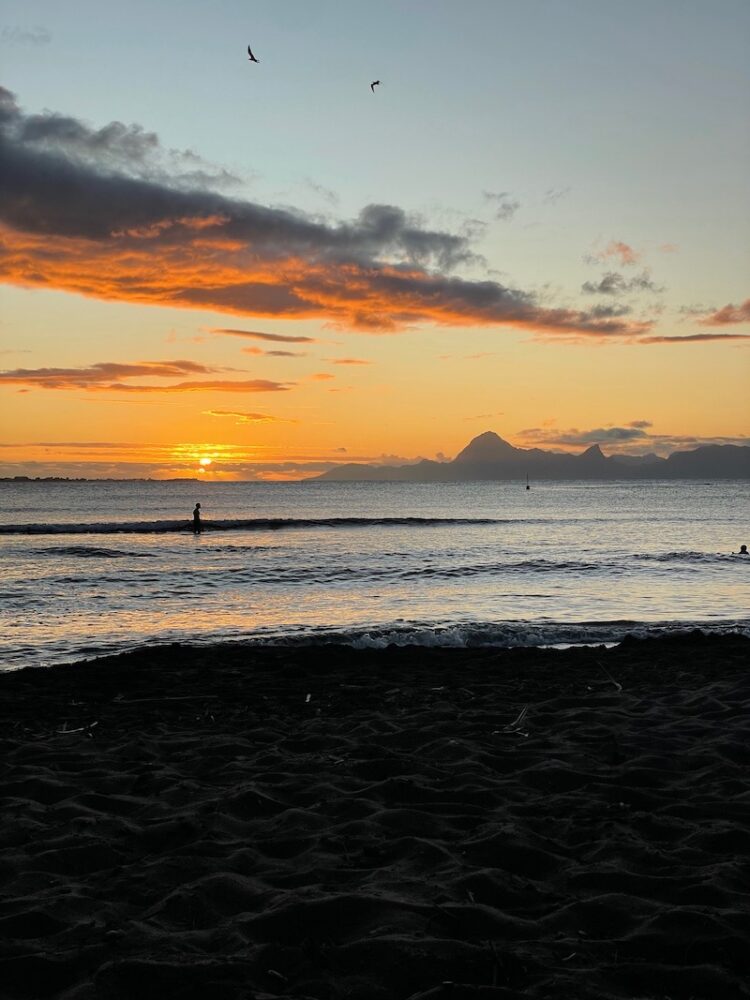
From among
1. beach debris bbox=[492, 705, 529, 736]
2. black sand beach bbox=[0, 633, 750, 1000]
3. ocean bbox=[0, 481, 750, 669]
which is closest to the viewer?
black sand beach bbox=[0, 633, 750, 1000]

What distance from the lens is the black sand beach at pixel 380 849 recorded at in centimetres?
369

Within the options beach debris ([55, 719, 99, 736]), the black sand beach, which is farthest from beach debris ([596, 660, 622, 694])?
beach debris ([55, 719, 99, 736])

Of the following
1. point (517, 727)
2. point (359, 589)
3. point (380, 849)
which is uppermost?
point (380, 849)

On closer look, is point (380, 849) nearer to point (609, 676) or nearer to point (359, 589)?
point (609, 676)

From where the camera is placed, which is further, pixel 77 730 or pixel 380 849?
pixel 77 730

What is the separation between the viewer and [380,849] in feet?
16.5

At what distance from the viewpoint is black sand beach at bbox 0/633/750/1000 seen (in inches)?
145

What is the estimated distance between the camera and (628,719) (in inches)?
325

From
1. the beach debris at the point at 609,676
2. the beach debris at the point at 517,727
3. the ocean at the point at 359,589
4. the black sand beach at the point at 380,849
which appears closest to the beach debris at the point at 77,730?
the black sand beach at the point at 380,849

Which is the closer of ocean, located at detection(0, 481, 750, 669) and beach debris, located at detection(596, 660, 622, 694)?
beach debris, located at detection(596, 660, 622, 694)

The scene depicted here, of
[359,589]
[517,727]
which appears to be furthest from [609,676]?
[359,589]

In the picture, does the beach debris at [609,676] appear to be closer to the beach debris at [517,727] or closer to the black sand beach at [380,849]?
the black sand beach at [380,849]

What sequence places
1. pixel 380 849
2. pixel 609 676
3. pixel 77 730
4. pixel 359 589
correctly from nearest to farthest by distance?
pixel 380 849 → pixel 77 730 → pixel 609 676 → pixel 359 589

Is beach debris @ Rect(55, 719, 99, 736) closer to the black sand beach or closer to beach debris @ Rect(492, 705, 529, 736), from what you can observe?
the black sand beach
